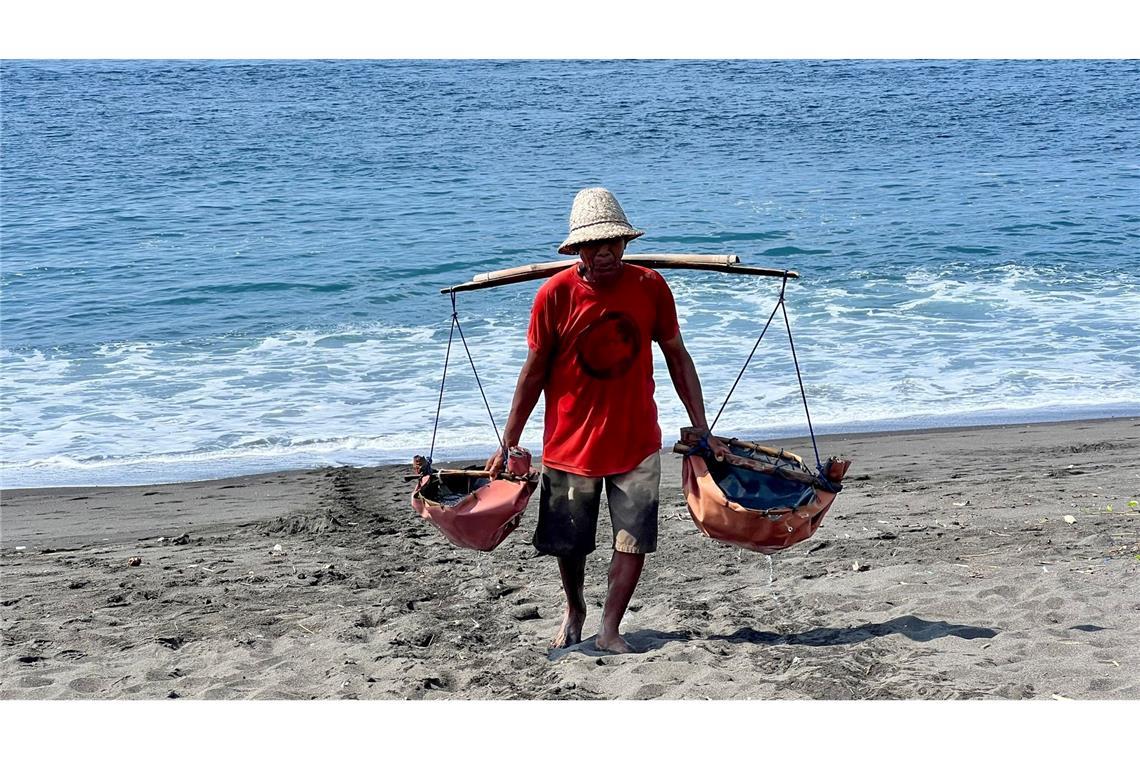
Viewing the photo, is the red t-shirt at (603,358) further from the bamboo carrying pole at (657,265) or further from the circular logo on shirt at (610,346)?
the bamboo carrying pole at (657,265)

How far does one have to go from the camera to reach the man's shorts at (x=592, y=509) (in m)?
3.70

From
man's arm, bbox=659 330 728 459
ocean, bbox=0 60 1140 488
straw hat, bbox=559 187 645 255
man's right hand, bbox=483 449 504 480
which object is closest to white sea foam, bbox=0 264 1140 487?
ocean, bbox=0 60 1140 488

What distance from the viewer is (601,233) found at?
341cm

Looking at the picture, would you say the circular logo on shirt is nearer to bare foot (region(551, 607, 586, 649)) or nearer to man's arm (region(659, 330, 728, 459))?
man's arm (region(659, 330, 728, 459))

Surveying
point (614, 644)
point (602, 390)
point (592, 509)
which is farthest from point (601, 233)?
point (614, 644)

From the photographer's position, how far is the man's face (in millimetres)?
3479

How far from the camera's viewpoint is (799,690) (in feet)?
10.8

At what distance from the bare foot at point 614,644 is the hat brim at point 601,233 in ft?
4.30

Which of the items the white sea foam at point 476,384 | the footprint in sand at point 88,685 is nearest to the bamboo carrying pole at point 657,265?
the footprint in sand at point 88,685

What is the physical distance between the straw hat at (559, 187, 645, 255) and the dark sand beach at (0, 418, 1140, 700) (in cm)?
134

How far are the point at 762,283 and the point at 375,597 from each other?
9.85 meters

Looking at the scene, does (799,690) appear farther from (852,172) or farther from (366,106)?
(366,106)

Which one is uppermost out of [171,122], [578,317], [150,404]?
[171,122]

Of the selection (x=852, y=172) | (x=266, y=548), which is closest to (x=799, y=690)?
(x=266, y=548)
